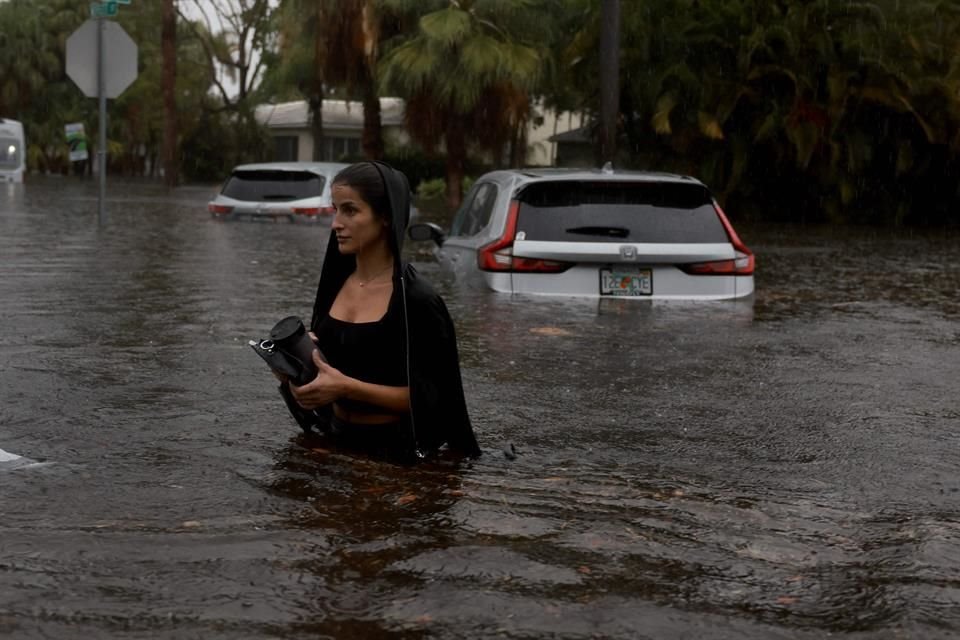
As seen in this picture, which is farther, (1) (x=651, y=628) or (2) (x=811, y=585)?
(2) (x=811, y=585)

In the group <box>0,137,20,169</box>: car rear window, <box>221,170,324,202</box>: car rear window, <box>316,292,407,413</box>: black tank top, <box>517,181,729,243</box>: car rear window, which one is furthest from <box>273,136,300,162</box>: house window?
<box>316,292,407,413</box>: black tank top

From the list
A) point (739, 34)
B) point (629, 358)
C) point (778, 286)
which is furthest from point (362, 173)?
point (739, 34)

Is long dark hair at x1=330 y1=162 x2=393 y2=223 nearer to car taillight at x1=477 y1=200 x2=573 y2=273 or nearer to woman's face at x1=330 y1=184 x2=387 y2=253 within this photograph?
woman's face at x1=330 y1=184 x2=387 y2=253

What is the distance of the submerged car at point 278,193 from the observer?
82.5 ft

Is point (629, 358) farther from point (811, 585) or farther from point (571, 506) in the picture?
point (811, 585)

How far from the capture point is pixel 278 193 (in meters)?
25.4

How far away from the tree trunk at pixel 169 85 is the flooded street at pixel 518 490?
38509 mm

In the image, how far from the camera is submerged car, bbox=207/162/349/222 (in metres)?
25.2

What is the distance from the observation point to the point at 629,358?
1036 cm

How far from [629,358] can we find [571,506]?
4.59m

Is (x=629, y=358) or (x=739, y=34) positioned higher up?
(x=739, y=34)

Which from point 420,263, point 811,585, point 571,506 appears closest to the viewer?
point 811,585

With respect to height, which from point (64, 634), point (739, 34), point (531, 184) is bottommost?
point (64, 634)

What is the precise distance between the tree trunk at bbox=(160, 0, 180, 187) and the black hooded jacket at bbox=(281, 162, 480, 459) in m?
44.5
